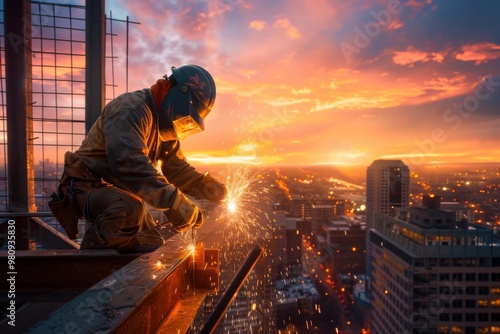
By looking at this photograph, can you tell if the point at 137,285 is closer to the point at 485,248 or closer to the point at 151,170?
the point at 151,170

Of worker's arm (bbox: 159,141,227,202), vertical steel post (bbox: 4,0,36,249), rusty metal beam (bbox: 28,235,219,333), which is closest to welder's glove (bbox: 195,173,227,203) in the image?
worker's arm (bbox: 159,141,227,202)

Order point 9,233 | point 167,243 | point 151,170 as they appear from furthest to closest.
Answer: point 9,233 < point 167,243 < point 151,170

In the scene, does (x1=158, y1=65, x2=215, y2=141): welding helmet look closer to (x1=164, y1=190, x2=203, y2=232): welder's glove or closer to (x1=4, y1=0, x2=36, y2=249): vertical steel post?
(x1=164, y1=190, x2=203, y2=232): welder's glove

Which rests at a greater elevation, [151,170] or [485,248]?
[151,170]

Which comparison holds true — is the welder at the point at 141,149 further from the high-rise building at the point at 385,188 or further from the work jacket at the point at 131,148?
the high-rise building at the point at 385,188

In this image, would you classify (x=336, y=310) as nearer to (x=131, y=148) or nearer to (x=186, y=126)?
(x=186, y=126)

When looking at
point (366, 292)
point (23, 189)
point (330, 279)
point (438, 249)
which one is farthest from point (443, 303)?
point (23, 189)
